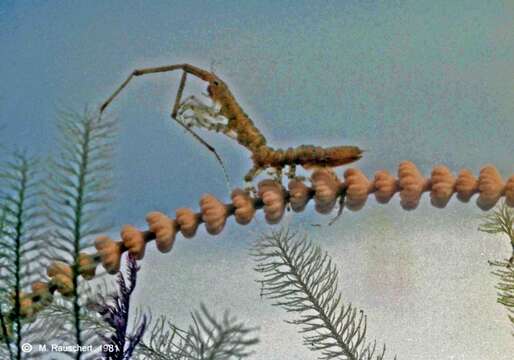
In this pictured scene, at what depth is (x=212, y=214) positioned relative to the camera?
288 millimetres

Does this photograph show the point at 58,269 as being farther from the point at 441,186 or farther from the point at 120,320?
the point at 441,186

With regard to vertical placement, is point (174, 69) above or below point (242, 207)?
above

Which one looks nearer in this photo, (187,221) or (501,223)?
(187,221)

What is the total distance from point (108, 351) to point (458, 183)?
173 millimetres

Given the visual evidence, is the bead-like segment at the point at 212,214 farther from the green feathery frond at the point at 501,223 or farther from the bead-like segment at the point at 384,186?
the green feathery frond at the point at 501,223

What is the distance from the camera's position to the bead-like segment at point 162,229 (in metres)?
0.28

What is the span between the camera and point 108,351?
0.90ft

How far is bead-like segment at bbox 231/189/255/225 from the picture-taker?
29 cm

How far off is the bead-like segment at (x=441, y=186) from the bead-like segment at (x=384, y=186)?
0.06 feet

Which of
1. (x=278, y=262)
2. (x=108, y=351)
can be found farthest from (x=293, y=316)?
(x=108, y=351)

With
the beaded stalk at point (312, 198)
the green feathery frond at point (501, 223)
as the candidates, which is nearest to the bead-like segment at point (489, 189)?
the beaded stalk at point (312, 198)

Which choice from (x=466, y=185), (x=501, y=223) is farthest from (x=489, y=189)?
(x=501, y=223)

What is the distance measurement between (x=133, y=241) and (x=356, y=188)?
10 cm

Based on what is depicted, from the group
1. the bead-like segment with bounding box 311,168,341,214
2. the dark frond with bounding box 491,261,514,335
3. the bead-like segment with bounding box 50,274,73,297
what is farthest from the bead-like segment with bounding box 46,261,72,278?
the dark frond with bounding box 491,261,514,335
